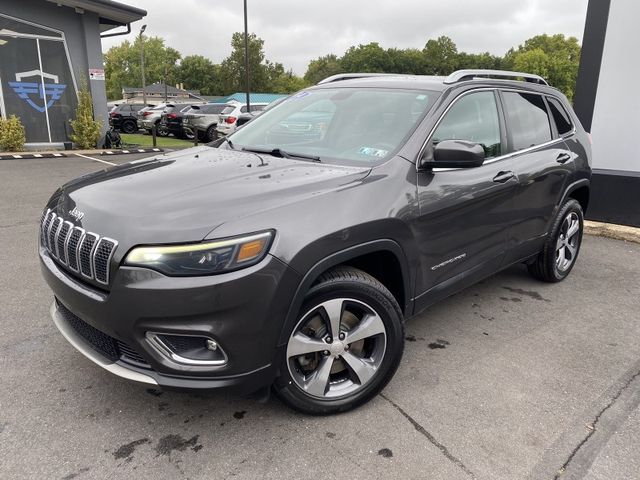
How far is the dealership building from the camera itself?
13.2 meters

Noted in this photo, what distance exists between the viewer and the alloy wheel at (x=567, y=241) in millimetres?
4461

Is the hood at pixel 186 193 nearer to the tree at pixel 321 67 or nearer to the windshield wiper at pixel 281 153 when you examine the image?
the windshield wiper at pixel 281 153

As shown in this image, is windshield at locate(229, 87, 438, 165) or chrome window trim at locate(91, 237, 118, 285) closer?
chrome window trim at locate(91, 237, 118, 285)

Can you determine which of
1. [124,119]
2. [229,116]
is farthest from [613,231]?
[124,119]

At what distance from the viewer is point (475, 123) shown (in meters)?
3.43

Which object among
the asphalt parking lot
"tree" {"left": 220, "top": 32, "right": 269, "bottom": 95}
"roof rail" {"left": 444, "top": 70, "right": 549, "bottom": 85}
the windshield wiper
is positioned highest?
"tree" {"left": 220, "top": 32, "right": 269, "bottom": 95}

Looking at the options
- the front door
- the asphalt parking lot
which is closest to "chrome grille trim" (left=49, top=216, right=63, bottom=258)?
the asphalt parking lot

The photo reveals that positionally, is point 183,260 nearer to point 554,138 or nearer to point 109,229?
point 109,229

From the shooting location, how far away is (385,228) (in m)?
2.57

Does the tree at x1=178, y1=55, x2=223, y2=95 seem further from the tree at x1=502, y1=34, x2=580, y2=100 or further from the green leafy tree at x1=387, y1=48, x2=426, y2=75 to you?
the tree at x1=502, y1=34, x2=580, y2=100

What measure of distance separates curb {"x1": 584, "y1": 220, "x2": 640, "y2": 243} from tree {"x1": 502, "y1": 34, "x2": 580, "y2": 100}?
246ft

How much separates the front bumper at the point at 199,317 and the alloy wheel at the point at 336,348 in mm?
214

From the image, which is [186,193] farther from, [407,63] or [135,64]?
[135,64]

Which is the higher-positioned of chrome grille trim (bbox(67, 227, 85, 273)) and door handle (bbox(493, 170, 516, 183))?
door handle (bbox(493, 170, 516, 183))
